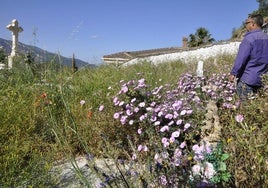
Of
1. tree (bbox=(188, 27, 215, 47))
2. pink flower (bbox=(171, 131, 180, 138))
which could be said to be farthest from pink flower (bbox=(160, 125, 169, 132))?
tree (bbox=(188, 27, 215, 47))

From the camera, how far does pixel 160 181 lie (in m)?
1.70

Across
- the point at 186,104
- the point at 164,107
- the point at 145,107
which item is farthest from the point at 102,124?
the point at 186,104

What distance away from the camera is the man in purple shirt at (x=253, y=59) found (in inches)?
154

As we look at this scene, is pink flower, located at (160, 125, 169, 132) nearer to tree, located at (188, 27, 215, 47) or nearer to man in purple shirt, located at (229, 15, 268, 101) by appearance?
man in purple shirt, located at (229, 15, 268, 101)

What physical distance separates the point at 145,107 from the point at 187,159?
1.85m

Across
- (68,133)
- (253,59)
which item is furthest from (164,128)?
(253,59)

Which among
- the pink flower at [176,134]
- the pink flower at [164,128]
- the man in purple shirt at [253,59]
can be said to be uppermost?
the man in purple shirt at [253,59]

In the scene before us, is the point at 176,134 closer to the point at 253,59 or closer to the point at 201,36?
the point at 253,59

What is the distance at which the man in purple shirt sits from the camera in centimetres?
392

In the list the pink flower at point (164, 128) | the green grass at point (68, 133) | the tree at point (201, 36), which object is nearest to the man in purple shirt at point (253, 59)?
the green grass at point (68, 133)

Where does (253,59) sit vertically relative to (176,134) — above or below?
above

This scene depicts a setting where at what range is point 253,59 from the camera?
396 centimetres

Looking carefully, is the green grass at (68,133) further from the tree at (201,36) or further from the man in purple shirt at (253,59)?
the tree at (201,36)

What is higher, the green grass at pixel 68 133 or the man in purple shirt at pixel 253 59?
the man in purple shirt at pixel 253 59
